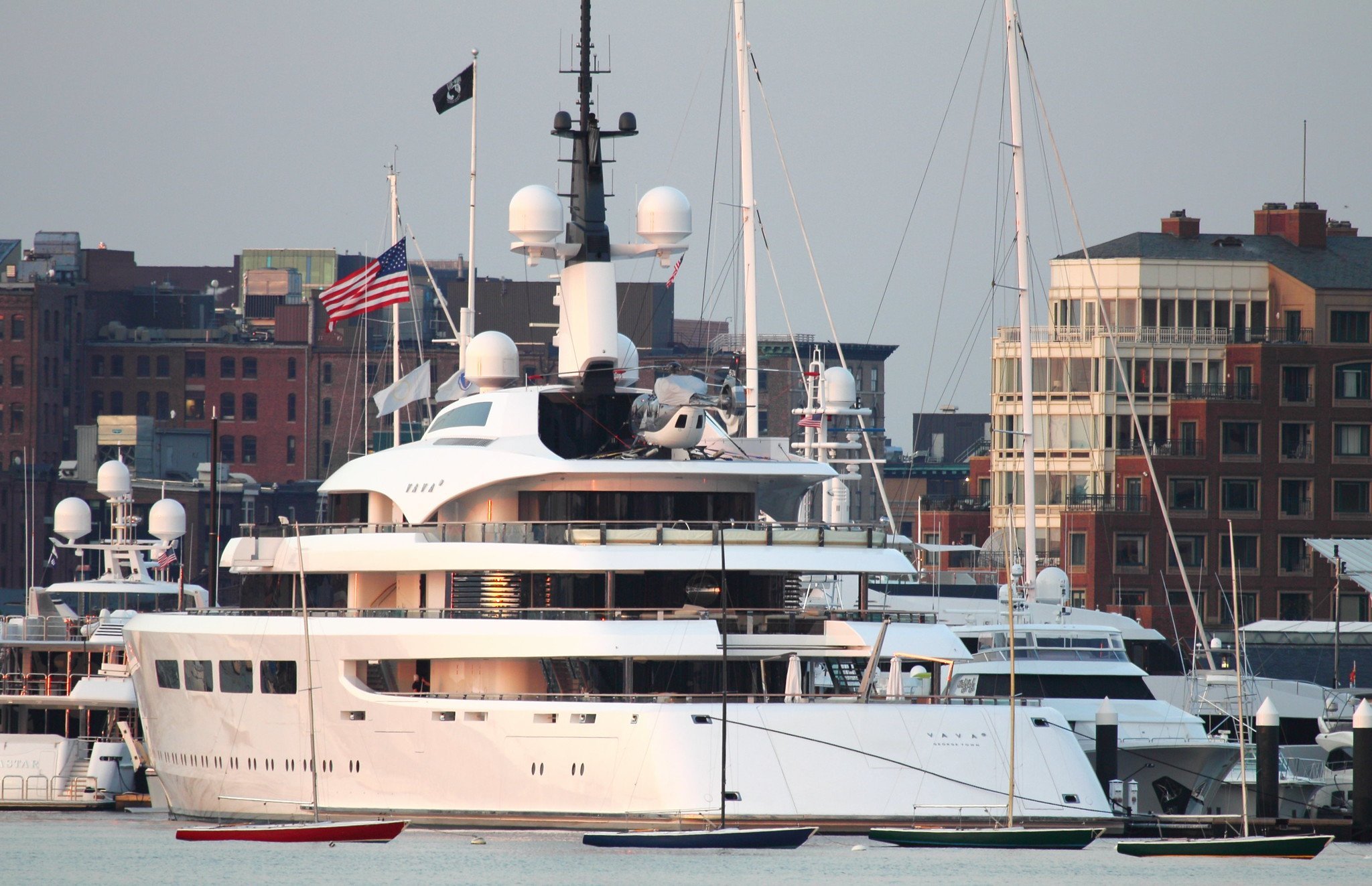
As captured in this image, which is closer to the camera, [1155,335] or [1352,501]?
[1352,501]

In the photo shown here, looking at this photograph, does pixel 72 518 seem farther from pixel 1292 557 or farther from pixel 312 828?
pixel 1292 557

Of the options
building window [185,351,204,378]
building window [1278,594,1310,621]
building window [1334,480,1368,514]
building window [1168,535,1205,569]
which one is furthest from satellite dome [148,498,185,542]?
building window [185,351,204,378]

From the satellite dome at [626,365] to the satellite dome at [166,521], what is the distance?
91.3 feet

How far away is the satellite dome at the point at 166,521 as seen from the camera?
231ft

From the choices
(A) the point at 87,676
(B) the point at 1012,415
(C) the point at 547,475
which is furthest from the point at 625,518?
(B) the point at 1012,415

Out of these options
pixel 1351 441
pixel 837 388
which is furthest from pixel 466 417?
pixel 1351 441

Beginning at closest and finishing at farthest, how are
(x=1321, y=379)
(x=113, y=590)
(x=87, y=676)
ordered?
(x=87, y=676) < (x=113, y=590) < (x=1321, y=379)

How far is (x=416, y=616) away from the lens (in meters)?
38.8

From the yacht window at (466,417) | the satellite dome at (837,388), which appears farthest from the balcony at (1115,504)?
the yacht window at (466,417)

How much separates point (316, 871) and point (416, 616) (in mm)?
4785

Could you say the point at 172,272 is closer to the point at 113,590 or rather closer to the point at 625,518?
the point at 113,590

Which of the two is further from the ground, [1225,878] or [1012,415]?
[1012,415]

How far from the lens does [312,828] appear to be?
38188 mm

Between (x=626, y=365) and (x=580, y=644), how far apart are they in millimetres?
10494
